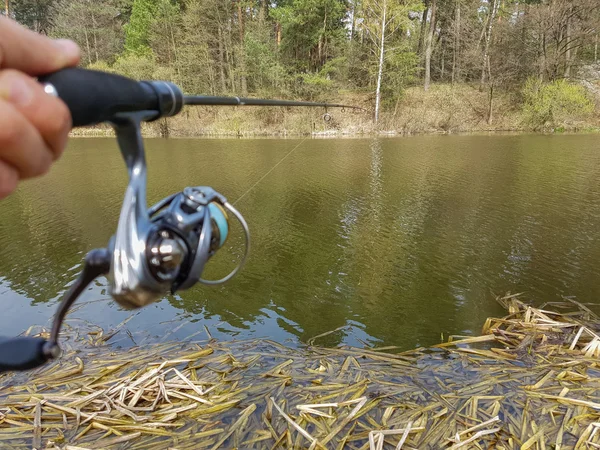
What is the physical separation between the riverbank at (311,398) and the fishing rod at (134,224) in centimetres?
191

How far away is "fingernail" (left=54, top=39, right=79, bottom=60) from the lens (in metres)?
0.94

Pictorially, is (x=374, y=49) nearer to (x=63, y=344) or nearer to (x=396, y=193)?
(x=396, y=193)

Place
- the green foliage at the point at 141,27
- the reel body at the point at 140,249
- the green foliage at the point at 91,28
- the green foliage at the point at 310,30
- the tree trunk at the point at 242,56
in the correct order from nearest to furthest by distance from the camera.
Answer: the reel body at the point at 140,249 < the green foliage at the point at 310,30 < the tree trunk at the point at 242,56 < the green foliage at the point at 141,27 < the green foliage at the point at 91,28

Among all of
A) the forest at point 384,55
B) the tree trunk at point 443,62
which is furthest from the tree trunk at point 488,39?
the tree trunk at point 443,62

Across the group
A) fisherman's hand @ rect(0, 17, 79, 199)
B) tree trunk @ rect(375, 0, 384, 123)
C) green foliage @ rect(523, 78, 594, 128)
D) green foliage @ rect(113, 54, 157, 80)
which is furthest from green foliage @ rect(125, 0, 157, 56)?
fisherman's hand @ rect(0, 17, 79, 199)

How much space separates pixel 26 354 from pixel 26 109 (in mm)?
751

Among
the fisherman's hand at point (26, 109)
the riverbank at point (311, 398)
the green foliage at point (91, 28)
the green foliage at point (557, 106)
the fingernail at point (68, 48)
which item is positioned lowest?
the riverbank at point (311, 398)

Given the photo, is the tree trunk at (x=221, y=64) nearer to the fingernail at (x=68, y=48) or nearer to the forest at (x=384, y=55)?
the forest at (x=384, y=55)

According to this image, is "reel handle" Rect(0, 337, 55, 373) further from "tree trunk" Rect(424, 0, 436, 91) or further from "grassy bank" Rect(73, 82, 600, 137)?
"tree trunk" Rect(424, 0, 436, 91)

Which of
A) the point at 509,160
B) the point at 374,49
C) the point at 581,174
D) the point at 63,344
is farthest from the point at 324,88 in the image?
the point at 63,344

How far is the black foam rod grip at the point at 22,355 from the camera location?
1.19m

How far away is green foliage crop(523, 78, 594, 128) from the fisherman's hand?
29.6 meters

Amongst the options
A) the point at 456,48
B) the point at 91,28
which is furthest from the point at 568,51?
the point at 91,28

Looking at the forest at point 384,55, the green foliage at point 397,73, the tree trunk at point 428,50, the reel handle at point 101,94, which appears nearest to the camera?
the reel handle at point 101,94
